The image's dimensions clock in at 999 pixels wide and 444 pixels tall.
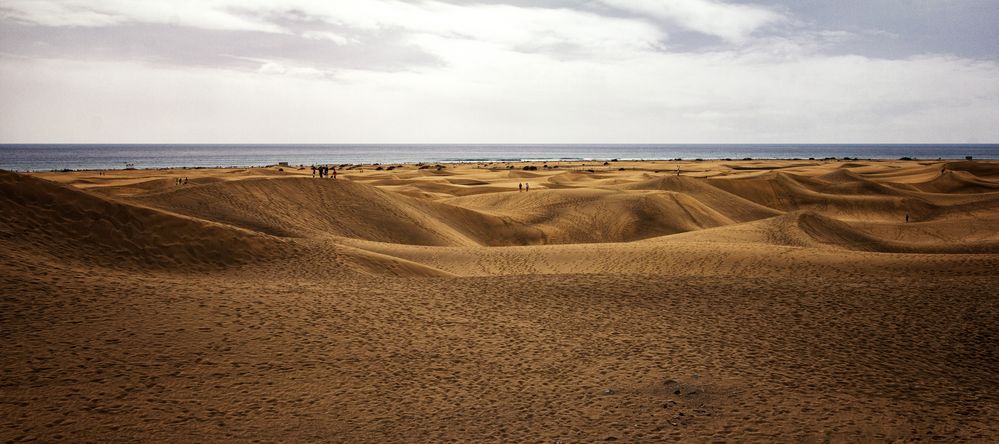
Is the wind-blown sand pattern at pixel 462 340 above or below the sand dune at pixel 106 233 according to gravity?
below

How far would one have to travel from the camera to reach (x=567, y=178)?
55.1 m

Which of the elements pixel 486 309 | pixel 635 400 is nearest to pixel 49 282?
pixel 486 309

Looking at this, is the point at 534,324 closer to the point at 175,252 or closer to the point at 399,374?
the point at 399,374

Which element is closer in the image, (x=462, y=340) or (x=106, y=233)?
(x=462, y=340)

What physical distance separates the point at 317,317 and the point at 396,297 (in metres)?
2.31

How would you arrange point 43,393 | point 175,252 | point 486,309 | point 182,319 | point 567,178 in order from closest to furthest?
point 43,393, point 182,319, point 486,309, point 175,252, point 567,178

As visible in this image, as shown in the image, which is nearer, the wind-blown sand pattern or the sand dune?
the wind-blown sand pattern

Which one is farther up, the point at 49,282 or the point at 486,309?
the point at 49,282

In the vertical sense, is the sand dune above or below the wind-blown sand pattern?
above

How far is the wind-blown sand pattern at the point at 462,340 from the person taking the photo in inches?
280

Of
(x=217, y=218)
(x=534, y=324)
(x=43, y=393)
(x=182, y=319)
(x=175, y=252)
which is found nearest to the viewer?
(x=43, y=393)

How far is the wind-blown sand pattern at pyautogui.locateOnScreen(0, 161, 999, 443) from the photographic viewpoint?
7105mm

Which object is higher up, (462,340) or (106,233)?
(106,233)

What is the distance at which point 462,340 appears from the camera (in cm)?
1035
